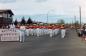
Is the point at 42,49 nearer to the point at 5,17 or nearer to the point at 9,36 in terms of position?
the point at 9,36

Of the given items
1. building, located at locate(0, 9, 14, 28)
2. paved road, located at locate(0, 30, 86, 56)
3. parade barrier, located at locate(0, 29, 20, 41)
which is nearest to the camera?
paved road, located at locate(0, 30, 86, 56)

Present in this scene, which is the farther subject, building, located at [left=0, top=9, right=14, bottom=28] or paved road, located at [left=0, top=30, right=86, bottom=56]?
building, located at [left=0, top=9, right=14, bottom=28]

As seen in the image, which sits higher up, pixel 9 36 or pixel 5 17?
pixel 5 17

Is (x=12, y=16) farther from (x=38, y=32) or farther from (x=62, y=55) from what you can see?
(x=62, y=55)

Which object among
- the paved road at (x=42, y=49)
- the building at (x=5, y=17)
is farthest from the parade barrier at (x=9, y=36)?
the building at (x=5, y=17)

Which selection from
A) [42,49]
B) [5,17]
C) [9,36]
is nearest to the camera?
[42,49]

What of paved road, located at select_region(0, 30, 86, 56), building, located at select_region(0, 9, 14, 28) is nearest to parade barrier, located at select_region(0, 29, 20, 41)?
paved road, located at select_region(0, 30, 86, 56)

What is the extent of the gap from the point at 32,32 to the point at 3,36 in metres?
29.2

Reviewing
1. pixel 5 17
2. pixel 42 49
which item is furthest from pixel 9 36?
pixel 5 17

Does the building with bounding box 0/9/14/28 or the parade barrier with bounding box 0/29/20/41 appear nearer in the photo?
the parade barrier with bounding box 0/29/20/41

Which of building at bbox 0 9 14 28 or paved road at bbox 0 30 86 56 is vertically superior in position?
building at bbox 0 9 14 28

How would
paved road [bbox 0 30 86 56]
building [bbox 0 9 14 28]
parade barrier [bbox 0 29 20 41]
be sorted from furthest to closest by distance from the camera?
building [bbox 0 9 14 28] → parade barrier [bbox 0 29 20 41] → paved road [bbox 0 30 86 56]

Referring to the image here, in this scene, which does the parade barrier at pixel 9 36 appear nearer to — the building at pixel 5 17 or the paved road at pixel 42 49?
the paved road at pixel 42 49

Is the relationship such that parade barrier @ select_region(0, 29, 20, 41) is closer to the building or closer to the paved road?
the paved road
